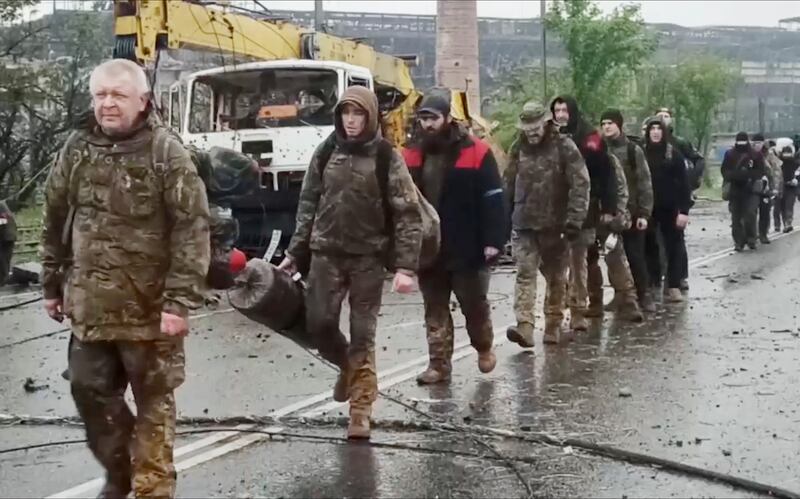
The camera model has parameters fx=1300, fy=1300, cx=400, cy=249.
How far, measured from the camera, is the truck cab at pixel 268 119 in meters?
17.1

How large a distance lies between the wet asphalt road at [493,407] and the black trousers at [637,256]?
47 centimetres

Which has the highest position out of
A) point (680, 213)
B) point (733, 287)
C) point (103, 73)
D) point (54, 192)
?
point (103, 73)

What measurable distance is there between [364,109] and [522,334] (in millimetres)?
3499

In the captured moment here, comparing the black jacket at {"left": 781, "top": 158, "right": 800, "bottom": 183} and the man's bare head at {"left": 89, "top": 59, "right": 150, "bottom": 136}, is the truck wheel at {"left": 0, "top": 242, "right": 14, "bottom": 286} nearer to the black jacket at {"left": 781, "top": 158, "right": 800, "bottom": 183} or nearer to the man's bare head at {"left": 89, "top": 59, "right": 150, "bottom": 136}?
the man's bare head at {"left": 89, "top": 59, "right": 150, "bottom": 136}

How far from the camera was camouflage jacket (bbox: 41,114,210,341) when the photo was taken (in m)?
5.53

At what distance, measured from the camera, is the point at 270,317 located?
718cm

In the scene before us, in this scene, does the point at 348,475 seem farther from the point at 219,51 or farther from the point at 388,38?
the point at 388,38

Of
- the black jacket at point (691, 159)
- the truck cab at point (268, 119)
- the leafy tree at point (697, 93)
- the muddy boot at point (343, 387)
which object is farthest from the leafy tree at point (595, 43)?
the muddy boot at point (343, 387)

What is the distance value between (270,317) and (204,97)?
1161 centimetres

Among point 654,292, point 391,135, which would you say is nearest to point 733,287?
point 654,292

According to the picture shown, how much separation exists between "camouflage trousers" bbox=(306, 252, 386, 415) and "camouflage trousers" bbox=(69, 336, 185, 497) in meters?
1.66

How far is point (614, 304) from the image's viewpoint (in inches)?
506

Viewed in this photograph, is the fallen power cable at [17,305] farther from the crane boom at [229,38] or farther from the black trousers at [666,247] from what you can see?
the black trousers at [666,247]

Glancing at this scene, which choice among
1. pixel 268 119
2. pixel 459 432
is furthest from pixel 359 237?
pixel 268 119
